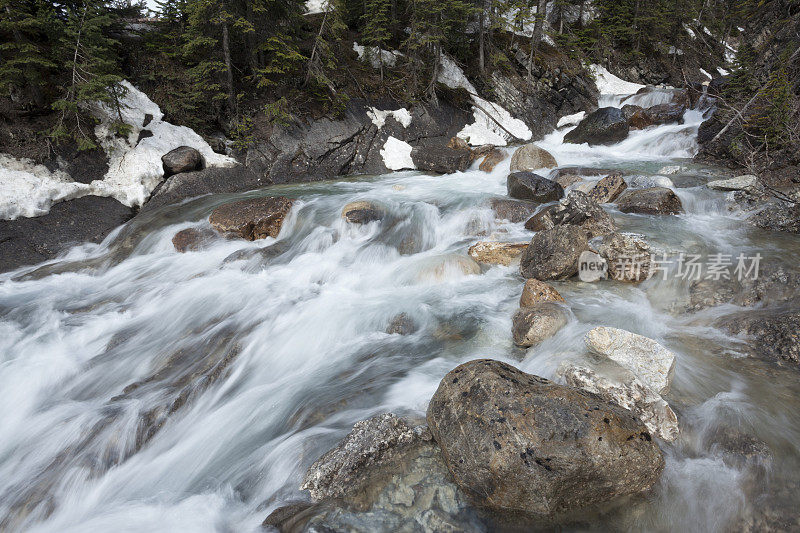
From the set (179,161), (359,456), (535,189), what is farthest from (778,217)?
(179,161)

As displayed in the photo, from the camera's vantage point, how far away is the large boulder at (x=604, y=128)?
44.9 ft

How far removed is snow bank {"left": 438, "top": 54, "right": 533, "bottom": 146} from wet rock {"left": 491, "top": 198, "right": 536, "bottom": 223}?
23.4 ft

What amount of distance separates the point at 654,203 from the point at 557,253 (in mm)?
3523

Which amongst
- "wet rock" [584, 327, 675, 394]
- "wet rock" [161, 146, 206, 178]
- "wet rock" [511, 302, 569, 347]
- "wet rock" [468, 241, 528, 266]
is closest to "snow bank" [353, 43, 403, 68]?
"wet rock" [161, 146, 206, 178]

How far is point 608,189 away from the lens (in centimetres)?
830

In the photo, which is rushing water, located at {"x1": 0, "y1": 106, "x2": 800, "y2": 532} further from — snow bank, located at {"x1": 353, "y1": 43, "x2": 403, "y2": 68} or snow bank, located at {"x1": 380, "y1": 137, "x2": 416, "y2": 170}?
snow bank, located at {"x1": 353, "y1": 43, "x2": 403, "y2": 68}

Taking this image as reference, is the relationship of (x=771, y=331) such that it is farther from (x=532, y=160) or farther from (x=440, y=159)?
(x=440, y=159)

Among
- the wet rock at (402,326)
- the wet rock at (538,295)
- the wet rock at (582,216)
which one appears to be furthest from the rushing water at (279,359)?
the wet rock at (582,216)

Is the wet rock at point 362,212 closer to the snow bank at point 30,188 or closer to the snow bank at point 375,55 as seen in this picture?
the snow bank at point 30,188

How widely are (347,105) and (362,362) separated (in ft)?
36.6

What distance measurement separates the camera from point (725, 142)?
10.2 metres

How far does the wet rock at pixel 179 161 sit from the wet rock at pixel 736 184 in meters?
12.2

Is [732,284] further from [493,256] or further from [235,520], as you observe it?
[235,520]

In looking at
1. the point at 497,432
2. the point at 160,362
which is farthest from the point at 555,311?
the point at 160,362
